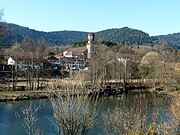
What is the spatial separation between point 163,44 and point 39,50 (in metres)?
49.9

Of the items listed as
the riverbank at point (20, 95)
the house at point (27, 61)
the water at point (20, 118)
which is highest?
the house at point (27, 61)

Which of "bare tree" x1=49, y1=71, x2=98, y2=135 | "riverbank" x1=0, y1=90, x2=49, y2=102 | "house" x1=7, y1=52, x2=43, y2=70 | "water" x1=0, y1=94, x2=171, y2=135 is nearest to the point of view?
"bare tree" x1=49, y1=71, x2=98, y2=135

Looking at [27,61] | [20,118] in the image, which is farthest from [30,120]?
[27,61]

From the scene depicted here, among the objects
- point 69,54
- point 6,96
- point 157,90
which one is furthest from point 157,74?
point 69,54

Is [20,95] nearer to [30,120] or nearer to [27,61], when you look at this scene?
[27,61]

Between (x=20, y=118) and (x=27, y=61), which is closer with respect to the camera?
(x=20, y=118)

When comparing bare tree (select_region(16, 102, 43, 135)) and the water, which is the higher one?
bare tree (select_region(16, 102, 43, 135))

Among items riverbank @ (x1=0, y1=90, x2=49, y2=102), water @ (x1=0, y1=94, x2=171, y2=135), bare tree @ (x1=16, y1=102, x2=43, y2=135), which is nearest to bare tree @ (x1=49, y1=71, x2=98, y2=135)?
bare tree @ (x1=16, y1=102, x2=43, y2=135)

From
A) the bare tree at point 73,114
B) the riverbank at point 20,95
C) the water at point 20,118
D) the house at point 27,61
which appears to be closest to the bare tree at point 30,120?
the water at point 20,118

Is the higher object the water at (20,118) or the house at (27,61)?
the house at (27,61)

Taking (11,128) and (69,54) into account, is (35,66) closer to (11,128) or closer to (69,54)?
(11,128)

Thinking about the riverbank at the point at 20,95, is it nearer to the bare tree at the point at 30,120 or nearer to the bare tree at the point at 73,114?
the bare tree at the point at 30,120

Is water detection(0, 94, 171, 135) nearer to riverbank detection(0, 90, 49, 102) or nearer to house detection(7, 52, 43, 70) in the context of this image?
riverbank detection(0, 90, 49, 102)

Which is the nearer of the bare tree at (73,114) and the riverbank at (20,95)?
the bare tree at (73,114)
